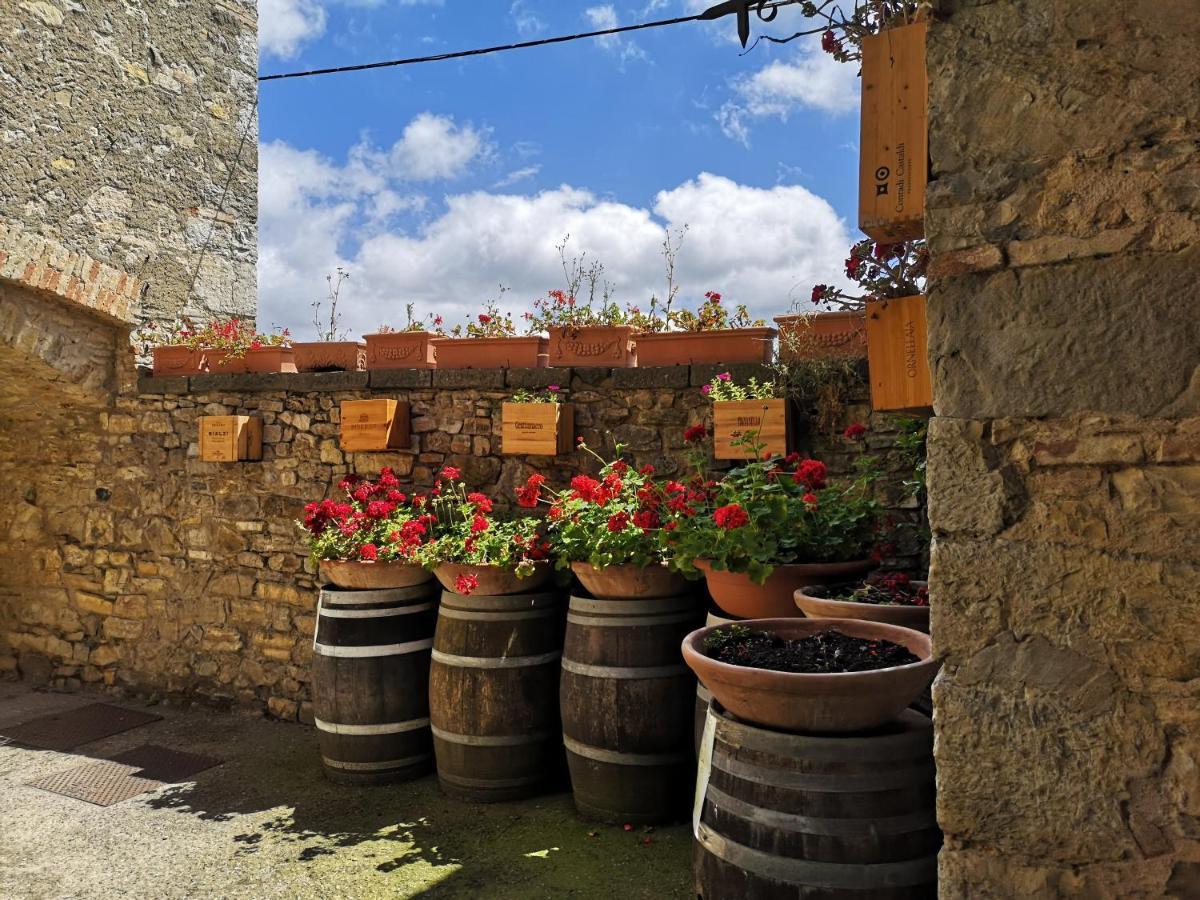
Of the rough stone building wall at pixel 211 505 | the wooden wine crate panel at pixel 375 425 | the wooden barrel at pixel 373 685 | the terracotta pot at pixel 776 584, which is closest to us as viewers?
the terracotta pot at pixel 776 584

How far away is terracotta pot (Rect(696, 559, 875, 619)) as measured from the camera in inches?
122

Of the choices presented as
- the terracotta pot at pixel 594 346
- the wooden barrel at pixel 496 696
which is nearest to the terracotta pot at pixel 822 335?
the terracotta pot at pixel 594 346

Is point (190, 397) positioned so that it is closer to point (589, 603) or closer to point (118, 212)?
point (118, 212)

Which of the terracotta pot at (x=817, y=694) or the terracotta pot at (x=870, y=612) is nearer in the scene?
the terracotta pot at (x=817, y=694)

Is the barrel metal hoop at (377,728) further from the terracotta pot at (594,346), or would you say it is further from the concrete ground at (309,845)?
the terracotta pot at (594,346)

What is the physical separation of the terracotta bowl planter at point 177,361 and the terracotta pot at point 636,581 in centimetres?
321

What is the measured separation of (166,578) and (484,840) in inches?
120

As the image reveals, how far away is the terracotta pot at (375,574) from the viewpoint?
4.09m

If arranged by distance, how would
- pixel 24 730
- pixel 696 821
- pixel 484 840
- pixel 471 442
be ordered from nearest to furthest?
pixel 696 821
pixel 484 840
pixel 471 442
pixel 24 730

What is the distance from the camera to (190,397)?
17.9 ft

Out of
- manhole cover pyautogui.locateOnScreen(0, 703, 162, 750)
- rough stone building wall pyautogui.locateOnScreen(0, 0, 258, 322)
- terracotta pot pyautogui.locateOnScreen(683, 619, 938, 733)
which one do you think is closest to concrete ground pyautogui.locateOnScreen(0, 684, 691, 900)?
manhole cover pyautogui.locateOnScreen(0, 703, 162, 750)

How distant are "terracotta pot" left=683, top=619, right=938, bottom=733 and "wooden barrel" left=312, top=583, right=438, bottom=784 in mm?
2126

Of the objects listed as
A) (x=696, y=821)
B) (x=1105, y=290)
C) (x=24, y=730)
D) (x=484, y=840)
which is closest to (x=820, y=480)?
(x=696, y=821)

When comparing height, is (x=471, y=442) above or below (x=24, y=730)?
above
